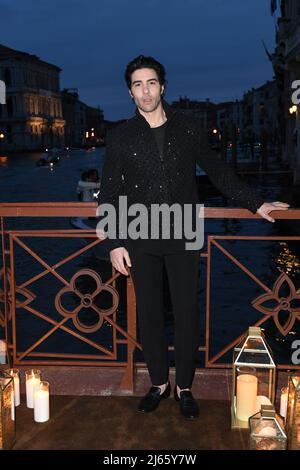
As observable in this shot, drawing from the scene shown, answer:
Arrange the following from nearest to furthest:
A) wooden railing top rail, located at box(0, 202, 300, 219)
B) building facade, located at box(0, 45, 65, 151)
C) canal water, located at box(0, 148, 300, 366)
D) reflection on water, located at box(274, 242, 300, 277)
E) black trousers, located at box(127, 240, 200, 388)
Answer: black trousers, located at box(127, 240, 200, 388) → wooden railing top rail, located at box(0, 202, 300, 219) → canal water, located at box(0, 148, 300, 366) → reflection on water, located at box(274, 242, 300, 277) → building facade, located at box(0, 45, 65, 151)

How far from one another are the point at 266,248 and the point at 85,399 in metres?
11.2

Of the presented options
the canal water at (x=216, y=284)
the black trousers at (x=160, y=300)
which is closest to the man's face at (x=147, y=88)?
the black trousers at (x=160, y=300)

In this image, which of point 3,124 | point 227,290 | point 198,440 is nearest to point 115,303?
point 198,440

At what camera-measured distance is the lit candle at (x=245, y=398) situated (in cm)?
283

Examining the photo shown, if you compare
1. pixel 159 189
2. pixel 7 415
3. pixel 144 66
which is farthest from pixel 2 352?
Result: pixel 144 66

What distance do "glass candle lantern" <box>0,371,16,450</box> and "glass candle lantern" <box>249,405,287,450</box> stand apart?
1.29 metres

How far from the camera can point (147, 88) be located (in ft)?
8.82

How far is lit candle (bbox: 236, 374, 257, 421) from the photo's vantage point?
2.83 metres

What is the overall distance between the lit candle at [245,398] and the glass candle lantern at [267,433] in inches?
12.0

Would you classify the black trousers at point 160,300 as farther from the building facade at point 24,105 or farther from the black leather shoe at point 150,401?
the building facade at point 24,105

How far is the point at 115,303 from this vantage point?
3.59 metres

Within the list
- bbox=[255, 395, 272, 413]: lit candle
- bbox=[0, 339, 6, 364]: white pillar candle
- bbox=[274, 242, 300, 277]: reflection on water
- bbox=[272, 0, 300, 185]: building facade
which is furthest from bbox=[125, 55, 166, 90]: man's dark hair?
bbox=[272, 0, 300, 185]: building facade

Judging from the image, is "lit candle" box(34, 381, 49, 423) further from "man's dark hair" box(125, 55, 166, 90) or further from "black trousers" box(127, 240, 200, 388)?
"man's dark hair" box(125, 55, 166, 90)

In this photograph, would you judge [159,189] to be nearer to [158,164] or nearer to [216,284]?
[158,164]
